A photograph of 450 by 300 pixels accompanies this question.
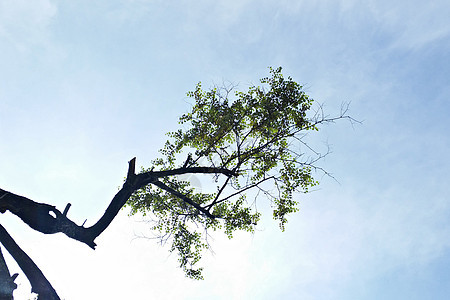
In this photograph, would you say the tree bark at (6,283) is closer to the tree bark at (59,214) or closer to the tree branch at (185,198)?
the tree bark at (59,214)

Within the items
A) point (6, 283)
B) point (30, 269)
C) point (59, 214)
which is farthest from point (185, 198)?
point (6, 283)

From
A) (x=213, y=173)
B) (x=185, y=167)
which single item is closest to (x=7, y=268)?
(x=185, y=167)

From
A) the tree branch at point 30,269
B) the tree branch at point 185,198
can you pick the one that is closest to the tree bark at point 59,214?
the tree branch at point 30,269

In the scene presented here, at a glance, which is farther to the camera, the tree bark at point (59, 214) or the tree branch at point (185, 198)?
the tree branch at point (185, 198)

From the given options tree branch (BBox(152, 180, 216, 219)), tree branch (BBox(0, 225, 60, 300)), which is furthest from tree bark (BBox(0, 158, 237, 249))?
tree branch (BBox(152, 180, 216, 219))

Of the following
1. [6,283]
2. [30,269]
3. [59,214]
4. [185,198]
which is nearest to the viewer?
[6,283]

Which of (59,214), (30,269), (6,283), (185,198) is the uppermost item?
(185,198)

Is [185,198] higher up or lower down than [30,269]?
higher up

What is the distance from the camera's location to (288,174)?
12734 millimetres

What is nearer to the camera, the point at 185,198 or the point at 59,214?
the point at 59,214

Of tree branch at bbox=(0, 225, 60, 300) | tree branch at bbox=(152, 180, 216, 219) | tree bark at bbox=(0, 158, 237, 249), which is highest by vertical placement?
tree branch at bbox=(152, 180, 216, 219)

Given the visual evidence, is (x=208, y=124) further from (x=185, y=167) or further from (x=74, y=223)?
(x=74, y=223)

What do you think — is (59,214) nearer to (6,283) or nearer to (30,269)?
(30,269)

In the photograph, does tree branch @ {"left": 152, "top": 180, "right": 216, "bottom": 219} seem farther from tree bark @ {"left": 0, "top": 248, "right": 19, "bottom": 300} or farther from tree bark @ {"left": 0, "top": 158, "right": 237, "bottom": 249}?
tree bark @ {"left": 0, "top": 248, "right": 19, "bottom": 300}
